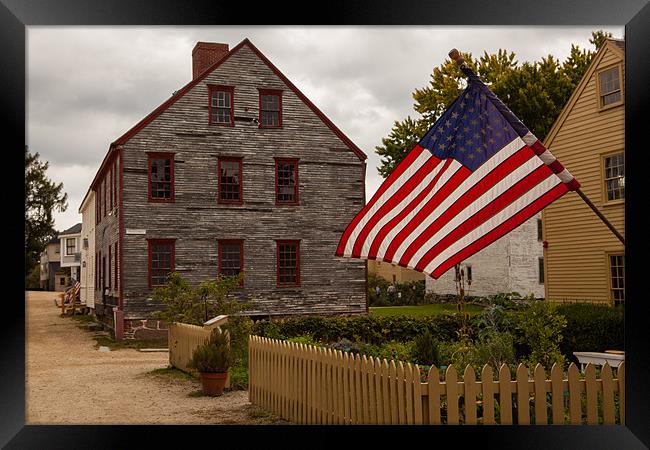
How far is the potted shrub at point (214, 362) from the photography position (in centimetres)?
981

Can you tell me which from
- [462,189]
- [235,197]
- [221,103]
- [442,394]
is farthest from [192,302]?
[442,394]

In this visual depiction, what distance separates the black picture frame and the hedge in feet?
18.6

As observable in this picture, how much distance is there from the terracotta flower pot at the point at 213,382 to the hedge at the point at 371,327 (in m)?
2.84

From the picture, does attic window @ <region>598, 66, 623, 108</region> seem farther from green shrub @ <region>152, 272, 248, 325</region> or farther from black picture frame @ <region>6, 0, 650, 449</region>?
green shrub @ <region>152, 272, 248, 325</region>

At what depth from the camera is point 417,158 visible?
7301mm

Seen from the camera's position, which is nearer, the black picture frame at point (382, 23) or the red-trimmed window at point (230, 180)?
the black picture frame at point (382, 23)

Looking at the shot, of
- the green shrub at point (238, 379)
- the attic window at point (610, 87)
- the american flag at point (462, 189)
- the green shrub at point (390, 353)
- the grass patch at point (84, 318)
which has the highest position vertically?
the attic window at point (610, 87)

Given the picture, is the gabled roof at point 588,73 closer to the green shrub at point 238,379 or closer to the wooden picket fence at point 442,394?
the green shrub at point 238,379

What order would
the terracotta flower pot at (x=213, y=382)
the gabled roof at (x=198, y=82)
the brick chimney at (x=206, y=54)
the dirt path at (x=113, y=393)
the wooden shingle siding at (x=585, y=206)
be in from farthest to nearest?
the brick chimney at (x=206, y=54) < the gabled roof at (x=198, y=82) < the wooden shingle siding at (x=585, y=206) < the terracotta flower pot at (x=213, y=382) < the dirt path at (x=113, y=393)

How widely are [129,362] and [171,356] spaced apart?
98cm

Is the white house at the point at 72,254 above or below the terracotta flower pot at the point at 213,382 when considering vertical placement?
above

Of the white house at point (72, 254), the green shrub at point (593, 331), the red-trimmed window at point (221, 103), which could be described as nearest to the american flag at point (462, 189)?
the green shrub at point (593, 331)

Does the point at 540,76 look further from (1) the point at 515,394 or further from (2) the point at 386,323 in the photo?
(1) the point at 515,394
